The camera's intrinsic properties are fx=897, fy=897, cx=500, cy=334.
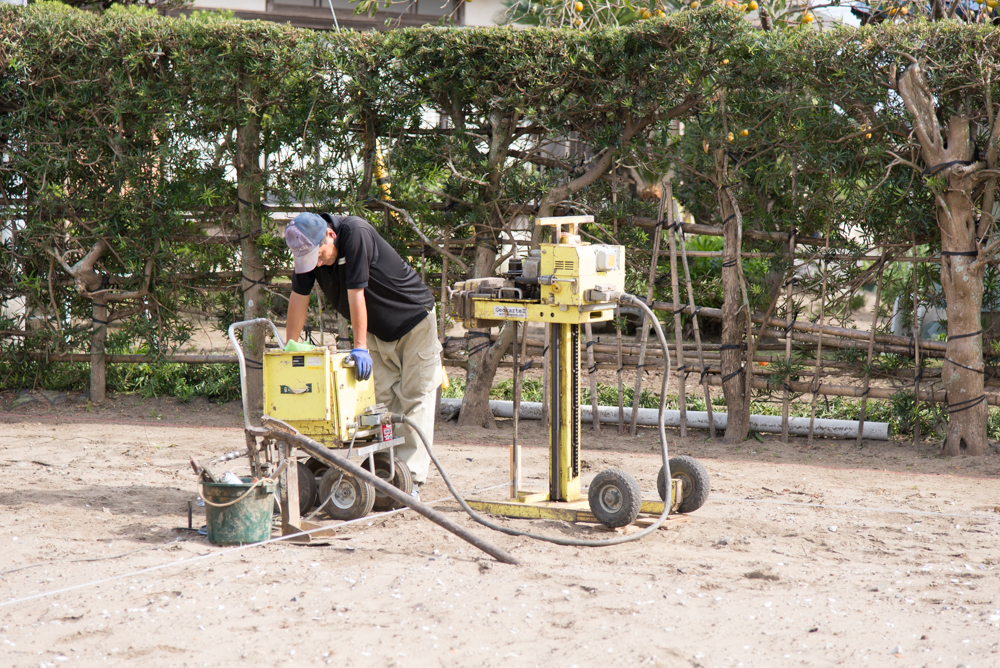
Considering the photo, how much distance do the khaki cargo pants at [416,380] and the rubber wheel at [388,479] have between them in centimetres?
14

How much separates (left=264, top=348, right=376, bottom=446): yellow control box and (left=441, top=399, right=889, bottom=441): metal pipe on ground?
3.00 metres

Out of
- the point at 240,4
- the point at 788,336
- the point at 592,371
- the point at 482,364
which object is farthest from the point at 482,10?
the point at 788,336

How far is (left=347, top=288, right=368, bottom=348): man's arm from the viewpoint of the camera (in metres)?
4.62

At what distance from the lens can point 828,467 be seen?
619 centimetres

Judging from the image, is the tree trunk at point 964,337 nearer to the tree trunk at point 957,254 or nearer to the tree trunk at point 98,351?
the tree trunk at point 957,254

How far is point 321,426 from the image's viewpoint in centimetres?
452

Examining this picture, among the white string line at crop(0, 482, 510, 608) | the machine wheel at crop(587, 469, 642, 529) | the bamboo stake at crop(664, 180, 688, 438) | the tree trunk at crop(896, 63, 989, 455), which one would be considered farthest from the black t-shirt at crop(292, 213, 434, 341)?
the tree trunk at crop(896, 63, 989, 455)

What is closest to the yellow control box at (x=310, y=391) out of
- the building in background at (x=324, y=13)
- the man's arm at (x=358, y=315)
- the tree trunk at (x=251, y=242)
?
the man's arm at (x=358, y=315)

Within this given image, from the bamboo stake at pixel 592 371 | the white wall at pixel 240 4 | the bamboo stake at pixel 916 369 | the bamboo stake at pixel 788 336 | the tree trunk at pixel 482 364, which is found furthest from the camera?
the white wall at pixel 240 4

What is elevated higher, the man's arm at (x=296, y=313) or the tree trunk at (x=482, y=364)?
the man's arm at (x=296, y=313)

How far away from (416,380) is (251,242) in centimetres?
302

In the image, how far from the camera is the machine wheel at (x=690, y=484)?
4738 millimetres

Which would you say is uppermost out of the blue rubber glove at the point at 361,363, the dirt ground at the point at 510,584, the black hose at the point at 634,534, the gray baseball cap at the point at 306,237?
the gray baseball cap at the point at 306,237

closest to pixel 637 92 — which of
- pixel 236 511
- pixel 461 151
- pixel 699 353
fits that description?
pixel 461 151
